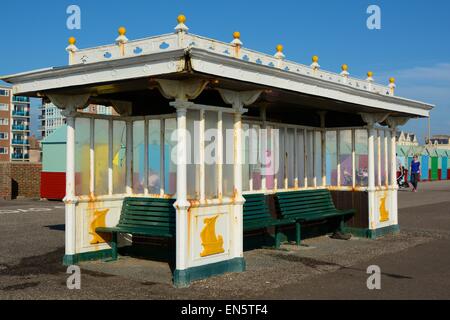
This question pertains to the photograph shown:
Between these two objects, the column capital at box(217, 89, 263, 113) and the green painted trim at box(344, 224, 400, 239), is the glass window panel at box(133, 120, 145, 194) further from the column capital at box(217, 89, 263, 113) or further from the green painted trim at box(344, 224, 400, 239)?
the green painted trim at box(344, 224, 400, 239)

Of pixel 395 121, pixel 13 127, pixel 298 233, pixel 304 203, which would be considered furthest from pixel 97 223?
pixel 13 127

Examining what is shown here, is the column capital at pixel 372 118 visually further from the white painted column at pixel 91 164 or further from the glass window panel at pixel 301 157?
the white painted column at pixel 91 164

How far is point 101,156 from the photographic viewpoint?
948 centimetres

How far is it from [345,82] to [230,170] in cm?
363

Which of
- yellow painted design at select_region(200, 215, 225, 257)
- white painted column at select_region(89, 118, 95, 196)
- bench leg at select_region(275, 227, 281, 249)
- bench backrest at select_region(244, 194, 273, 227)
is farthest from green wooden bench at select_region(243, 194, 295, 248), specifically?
white painted column at select_region(89, 118, 95, 196)

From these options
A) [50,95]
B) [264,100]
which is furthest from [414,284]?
[50,95]

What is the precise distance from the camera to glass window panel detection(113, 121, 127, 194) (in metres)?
9.55

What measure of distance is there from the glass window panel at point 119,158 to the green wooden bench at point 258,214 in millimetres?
2222

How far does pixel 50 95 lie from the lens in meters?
8.77

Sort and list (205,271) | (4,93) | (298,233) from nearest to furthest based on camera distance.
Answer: (205,271) < (298,233) < (4,93)

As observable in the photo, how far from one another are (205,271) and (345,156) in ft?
19.6

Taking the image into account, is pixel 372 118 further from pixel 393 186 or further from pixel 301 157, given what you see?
pixel 393 186

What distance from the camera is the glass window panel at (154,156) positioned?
29.9ft
